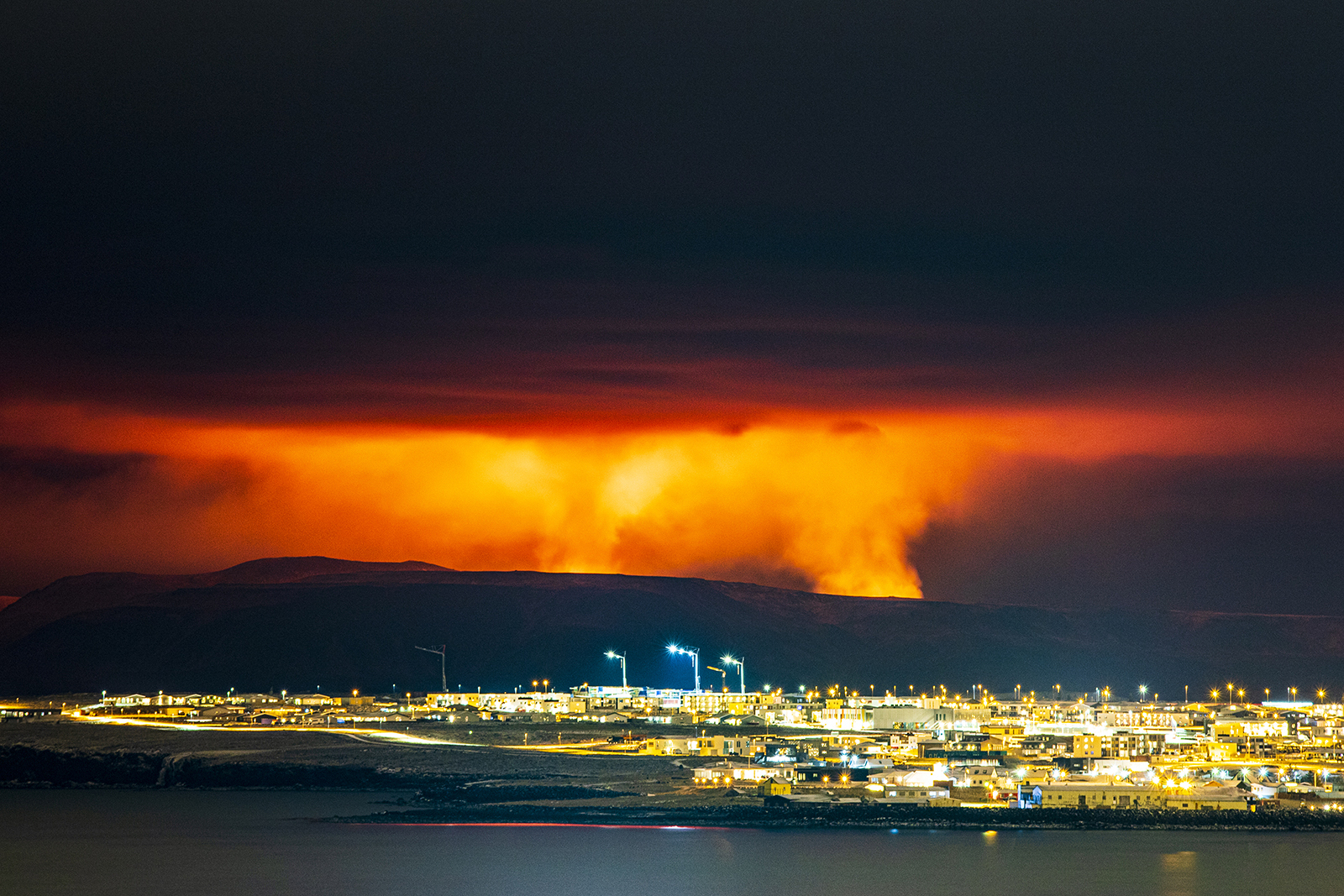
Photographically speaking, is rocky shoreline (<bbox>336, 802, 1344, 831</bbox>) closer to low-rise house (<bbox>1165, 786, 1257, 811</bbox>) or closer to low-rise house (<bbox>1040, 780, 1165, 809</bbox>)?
low-rise house (<bbox>1165, 786, 1257, 811</bbox>)

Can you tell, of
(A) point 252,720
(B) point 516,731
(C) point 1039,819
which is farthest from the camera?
(A) point 252,720

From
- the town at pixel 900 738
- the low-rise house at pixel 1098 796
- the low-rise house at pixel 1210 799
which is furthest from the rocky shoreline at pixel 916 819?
the town at pixel 900 738

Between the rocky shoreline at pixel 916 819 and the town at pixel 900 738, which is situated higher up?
the town at pixel 900 738

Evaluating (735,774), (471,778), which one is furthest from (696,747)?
(735,774)

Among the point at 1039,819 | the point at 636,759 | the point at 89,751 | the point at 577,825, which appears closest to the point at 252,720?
the point at 89,751

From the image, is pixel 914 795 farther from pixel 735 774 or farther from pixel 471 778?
pixel 471 778

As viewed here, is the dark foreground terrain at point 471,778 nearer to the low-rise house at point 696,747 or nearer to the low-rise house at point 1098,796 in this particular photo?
the low-rise house at point 1098,796

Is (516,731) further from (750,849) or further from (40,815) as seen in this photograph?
(750,849)
